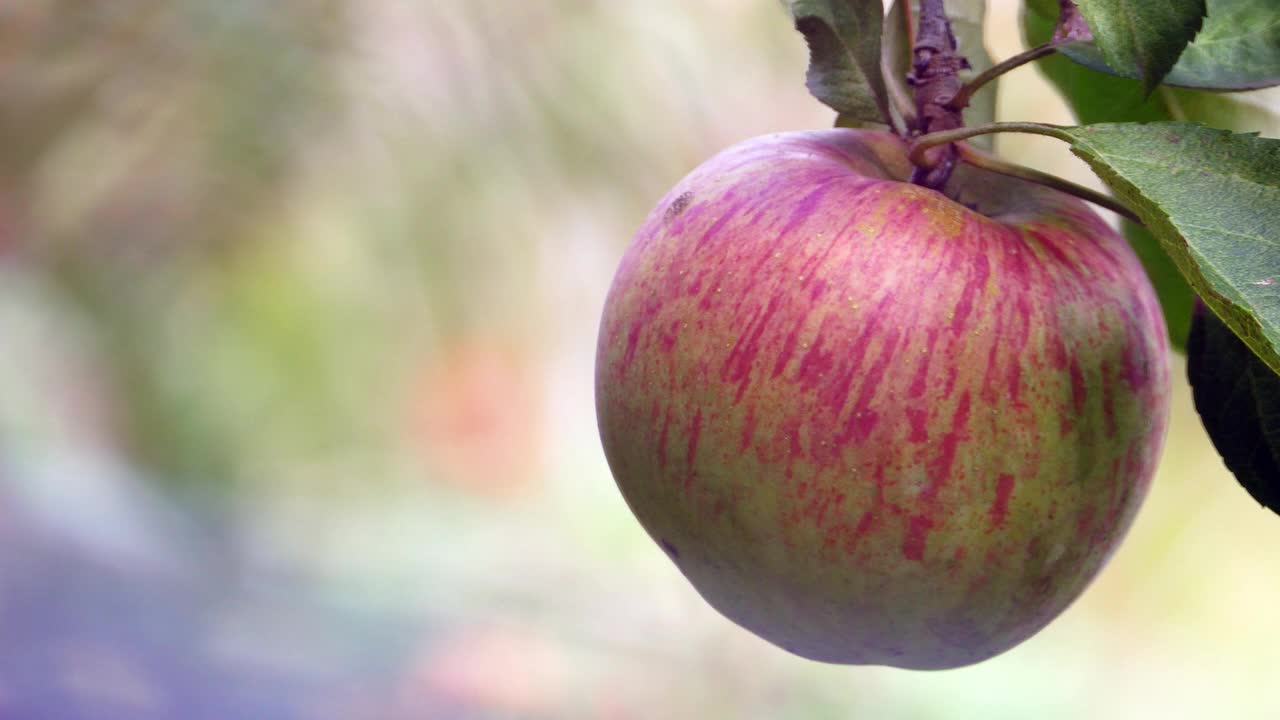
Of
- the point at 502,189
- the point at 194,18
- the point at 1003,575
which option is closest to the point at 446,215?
the point at 502,189

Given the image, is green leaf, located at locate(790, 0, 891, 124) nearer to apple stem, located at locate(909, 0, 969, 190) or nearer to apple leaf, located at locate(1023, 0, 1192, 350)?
apple stem, located at locate(909, 0, 969, 190)

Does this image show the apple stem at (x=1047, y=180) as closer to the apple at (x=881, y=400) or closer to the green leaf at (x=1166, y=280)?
the apple at (x=881, y=400)

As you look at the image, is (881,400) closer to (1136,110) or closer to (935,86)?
(935,86)

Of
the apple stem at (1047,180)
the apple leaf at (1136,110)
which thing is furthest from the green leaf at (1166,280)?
the apple stem at (1047,180)

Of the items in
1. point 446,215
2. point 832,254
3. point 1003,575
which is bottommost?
point 1003,575

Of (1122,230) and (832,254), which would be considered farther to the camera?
(1122,230)

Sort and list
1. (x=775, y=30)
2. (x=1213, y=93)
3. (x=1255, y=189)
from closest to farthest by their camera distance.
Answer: (x=1255, y=189) → (x=1213, y=93) → (x=775, y=30)

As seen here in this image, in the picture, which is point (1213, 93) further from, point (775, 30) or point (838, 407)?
point (775, 30)
